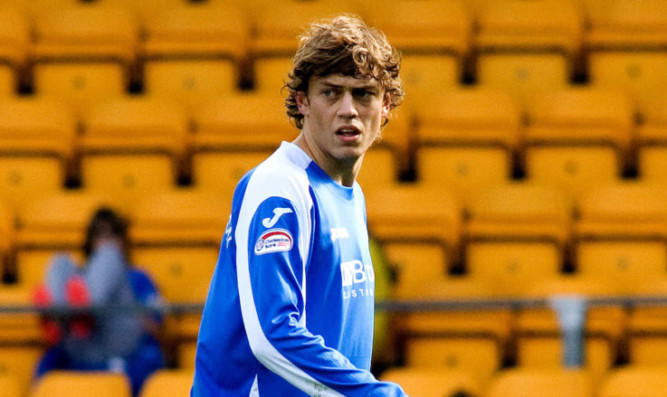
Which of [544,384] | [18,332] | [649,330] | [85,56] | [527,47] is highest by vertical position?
[527,47]

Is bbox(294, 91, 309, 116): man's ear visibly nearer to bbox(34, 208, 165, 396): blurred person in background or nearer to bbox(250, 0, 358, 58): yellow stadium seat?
bbox(34, 208, 165, 396): blurred person in background

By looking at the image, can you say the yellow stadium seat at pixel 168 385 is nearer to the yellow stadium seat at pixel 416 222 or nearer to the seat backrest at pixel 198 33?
the yellow stadium seat at pixel 416 222

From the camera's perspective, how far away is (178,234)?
7.14 meters

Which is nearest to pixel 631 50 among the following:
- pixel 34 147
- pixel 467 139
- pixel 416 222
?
pixel 467 139

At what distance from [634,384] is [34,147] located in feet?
12.9

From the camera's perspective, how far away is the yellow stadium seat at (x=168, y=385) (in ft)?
18.7

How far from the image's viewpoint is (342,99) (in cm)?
296

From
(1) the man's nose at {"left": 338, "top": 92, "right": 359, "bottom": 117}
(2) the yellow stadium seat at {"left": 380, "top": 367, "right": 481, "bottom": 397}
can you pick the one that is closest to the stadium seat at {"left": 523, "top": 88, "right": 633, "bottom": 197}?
(2) the yellow stadium seat at {"left": 380, "top": 367, "right": 481, "bottom": 397}

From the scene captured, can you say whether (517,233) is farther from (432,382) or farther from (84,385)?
(84,385)

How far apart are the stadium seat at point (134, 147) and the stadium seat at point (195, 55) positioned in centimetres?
45

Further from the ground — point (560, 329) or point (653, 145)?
point (653, 145)

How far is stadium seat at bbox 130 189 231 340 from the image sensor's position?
7094 millimetres

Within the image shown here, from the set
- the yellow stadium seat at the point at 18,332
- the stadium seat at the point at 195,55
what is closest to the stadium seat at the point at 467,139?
the stadium seat at the point at 195,55

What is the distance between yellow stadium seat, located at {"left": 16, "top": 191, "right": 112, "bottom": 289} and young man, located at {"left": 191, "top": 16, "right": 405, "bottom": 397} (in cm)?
428
